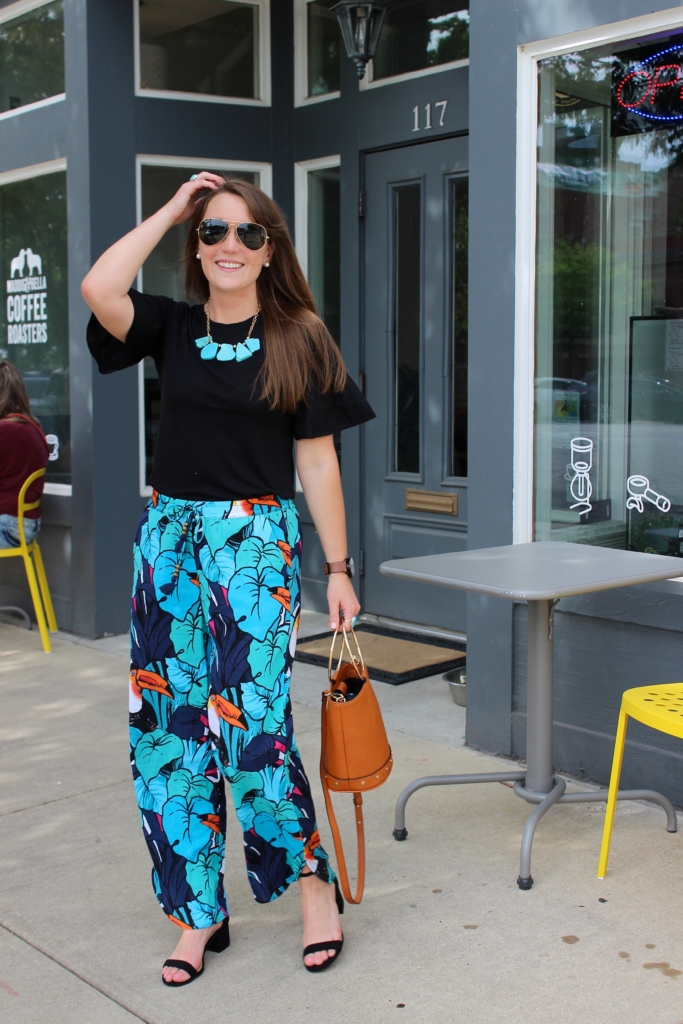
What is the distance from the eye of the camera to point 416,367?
5.98 meters

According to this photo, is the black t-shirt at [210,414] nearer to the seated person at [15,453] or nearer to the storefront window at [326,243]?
the seated person at [15,453]

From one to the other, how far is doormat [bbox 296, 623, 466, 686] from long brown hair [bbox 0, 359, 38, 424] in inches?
78.9

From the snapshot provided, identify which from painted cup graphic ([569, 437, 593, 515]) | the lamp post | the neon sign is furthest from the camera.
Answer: the lamp post

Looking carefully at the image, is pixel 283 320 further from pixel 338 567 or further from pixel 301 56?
pixel 301 56

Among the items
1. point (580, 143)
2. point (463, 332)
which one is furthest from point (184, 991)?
point (463, 332)

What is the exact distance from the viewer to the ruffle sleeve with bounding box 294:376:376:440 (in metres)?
2.75

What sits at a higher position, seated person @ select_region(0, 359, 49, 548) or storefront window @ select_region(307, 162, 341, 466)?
storefront window @ select_region(307, 162, 341, 466)

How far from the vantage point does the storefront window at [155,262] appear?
6.22 meters

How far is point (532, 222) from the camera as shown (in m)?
4.00

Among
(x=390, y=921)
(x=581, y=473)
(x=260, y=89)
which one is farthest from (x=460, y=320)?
(x=390, y=921)

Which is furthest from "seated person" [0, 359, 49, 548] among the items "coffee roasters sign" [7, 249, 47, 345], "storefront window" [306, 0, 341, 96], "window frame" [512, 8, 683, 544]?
"window frame" [512, 8, 683, 544]

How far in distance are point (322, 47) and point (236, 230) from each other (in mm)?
4188

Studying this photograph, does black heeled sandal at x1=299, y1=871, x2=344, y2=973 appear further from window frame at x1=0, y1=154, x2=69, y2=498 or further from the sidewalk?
window frame at x1=0, y1=154, x2=69, y2=498

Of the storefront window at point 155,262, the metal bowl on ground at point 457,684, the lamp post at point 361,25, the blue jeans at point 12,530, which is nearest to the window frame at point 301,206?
the storefront window at point 155,262
